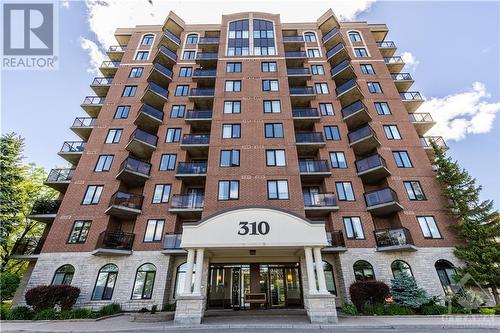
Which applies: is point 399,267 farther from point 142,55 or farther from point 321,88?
point 142,55

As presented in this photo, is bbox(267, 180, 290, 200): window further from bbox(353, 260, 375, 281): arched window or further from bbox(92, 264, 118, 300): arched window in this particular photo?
bbox(92, 264, 118, 300): arched window

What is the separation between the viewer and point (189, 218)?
1786 cm

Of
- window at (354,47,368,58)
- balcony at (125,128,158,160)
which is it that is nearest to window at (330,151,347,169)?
window at (354,47,368,58)

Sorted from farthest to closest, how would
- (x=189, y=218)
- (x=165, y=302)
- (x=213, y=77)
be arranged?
1. (x=213, y=77)
2. (x=189, y=218)
3. (x=165, y=302)

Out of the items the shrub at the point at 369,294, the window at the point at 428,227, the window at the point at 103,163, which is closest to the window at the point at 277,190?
the shrub at the point at 369,294

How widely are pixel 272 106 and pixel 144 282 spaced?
16.6 metres

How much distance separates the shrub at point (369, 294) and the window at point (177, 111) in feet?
62.7

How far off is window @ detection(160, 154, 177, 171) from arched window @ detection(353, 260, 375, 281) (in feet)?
50.6

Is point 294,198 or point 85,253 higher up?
point 294,198

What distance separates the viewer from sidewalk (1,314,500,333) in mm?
9688

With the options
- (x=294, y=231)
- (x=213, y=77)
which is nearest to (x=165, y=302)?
(x=294, y=231)

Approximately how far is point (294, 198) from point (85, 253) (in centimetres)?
1458

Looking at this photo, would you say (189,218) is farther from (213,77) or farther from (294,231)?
(213,77)

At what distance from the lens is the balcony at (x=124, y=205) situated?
53.8ft
